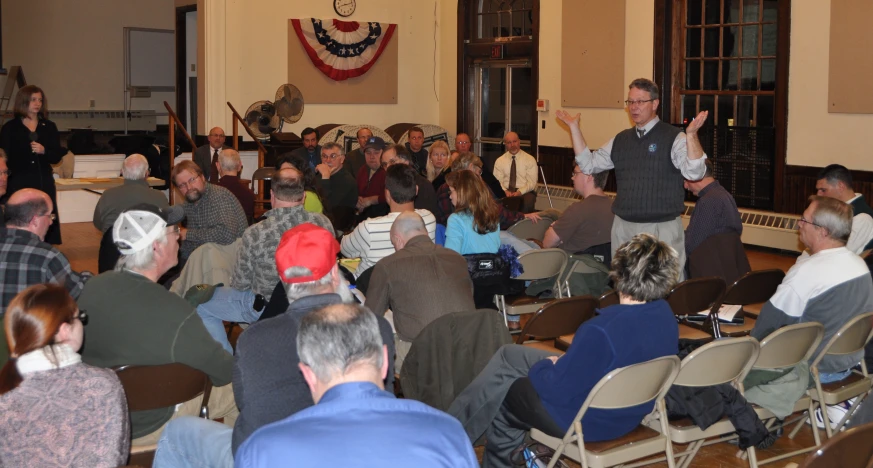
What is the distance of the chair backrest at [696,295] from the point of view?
456cm

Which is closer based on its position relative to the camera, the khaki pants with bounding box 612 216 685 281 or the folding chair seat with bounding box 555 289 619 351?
the folding chair seat with bounding box 555 289 619 351

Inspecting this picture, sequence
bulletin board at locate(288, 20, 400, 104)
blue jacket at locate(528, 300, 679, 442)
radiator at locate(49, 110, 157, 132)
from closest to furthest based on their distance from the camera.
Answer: blue jacket at locate(528, 300, 679, 442) < bulletin board at locate(288, 20, 400, 104) < radiator at locate(49, 110, 157, 132)

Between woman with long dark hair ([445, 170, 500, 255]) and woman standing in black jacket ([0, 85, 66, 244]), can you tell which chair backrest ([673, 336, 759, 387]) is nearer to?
woman with long dark hair ([445, 170, 500, 255])

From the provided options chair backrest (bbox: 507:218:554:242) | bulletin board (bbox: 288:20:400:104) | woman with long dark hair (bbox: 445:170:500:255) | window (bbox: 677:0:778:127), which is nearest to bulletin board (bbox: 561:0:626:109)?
window (bbox: 677:0:778:127)

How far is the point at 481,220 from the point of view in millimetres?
5277

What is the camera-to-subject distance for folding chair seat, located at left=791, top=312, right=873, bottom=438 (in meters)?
3.86

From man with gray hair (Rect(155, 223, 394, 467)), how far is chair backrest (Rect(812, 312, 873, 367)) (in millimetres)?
2086

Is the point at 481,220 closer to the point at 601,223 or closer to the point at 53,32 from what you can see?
the point at 601,223

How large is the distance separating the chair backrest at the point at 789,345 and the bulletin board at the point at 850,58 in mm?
5723

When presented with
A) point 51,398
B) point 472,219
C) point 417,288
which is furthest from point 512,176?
point 51,398

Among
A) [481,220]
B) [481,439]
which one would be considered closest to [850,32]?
[481,220]

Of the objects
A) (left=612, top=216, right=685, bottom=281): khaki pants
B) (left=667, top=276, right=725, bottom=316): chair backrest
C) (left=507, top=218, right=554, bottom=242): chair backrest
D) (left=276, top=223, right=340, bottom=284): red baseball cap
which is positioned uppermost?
(left=276, top=223, right=340, bottom=284): red baseball cap

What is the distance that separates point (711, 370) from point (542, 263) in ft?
6.95

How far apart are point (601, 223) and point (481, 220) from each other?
1.10 metres
